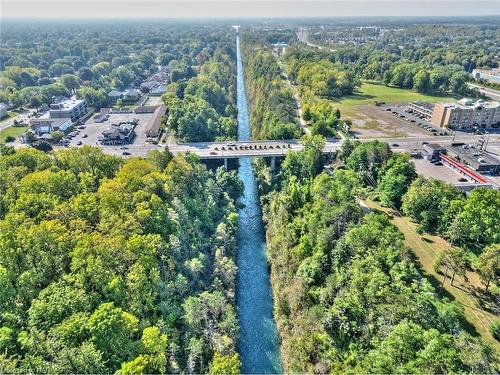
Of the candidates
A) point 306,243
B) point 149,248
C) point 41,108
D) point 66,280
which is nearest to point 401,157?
point 306,243

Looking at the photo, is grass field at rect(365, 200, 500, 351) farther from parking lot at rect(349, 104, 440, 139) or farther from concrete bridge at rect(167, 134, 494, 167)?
parking lot at rect(349, 104, 440, 139)

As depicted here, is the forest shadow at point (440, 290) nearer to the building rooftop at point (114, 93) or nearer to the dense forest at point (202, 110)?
the dense forest at point (202, 110)

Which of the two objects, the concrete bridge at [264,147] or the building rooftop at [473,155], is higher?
the building rooftop at [473,155]

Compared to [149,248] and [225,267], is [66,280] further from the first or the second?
[225,267]

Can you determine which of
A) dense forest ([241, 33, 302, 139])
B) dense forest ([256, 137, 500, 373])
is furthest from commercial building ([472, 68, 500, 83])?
dense forest ([256, 137, 500, 373])

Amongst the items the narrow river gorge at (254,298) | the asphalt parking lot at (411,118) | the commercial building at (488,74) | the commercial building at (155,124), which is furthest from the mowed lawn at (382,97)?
the narrow river gorge at (254,298)

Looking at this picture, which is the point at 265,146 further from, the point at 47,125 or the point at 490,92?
the point at 490,92

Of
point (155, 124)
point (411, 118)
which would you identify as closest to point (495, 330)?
point (411, 118)
